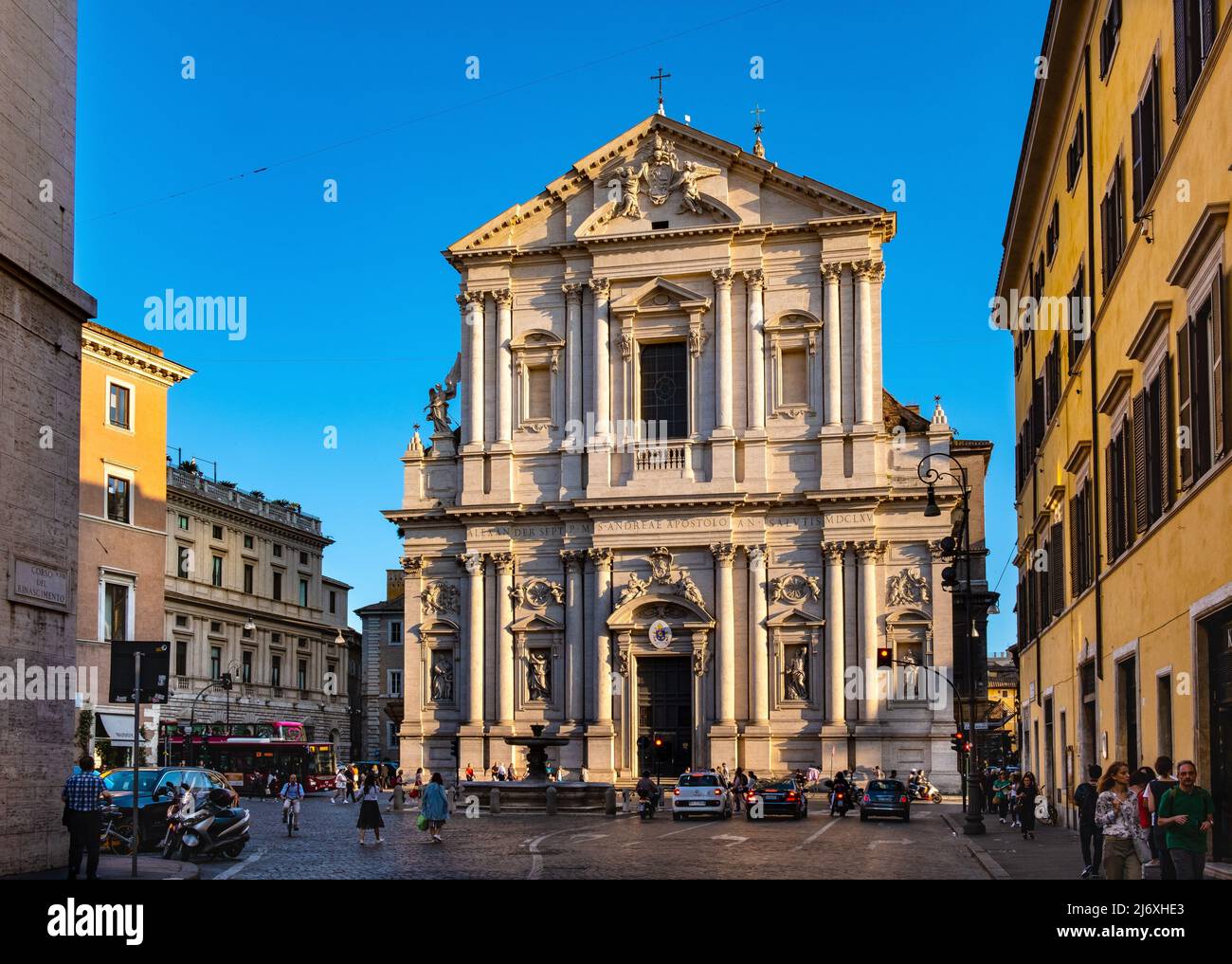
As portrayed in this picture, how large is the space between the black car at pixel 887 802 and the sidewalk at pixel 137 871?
2246 cm

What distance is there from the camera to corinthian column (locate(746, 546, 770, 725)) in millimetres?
58344

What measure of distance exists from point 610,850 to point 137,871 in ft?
31.2

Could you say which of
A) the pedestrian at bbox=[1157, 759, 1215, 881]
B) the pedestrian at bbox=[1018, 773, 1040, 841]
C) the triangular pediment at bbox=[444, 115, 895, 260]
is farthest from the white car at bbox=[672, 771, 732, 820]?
the pedestrian at bbox=[1157, 759, 1215, 881]

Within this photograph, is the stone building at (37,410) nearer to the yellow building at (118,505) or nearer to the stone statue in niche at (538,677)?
the yellow building at (118,505)

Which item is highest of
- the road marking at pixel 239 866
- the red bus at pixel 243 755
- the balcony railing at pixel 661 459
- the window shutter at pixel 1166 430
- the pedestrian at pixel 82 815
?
the balcony railing at pixel 661 459

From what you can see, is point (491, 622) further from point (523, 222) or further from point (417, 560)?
point (523, 222)

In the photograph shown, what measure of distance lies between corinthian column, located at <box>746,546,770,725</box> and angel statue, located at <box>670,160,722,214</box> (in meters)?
13.5

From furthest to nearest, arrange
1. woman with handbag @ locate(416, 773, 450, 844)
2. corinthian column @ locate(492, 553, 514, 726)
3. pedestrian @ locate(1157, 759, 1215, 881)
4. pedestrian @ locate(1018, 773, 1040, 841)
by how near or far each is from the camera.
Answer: corinthian column @ locate(492, 553, 514, 726), pedestrian @ locate(1018, 773, 1040, 841), woman with handbag @ locate(416, 773, 450, 844), pedestrian @ locate(1157, 759, 1215, 881)

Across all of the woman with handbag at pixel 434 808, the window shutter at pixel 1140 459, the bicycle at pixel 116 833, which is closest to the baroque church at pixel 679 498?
the woman with handbag at pixel 434 808

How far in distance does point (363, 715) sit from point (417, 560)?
34455mm

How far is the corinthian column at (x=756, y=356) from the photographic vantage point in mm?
59969

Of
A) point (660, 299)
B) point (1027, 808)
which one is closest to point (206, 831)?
point (1027, 808)

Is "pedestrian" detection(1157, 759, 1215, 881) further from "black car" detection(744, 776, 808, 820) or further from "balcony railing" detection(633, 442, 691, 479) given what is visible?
"balcony railing" detection(633, 442, 691, 479)

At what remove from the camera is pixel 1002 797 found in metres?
42.0
